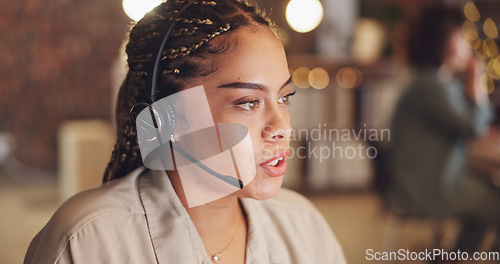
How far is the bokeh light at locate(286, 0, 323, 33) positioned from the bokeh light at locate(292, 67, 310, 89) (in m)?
2.29

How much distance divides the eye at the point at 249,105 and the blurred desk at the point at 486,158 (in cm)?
152

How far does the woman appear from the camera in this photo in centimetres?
70

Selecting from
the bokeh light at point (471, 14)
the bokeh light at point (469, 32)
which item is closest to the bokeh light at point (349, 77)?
the bokeh light at point (471, 14)

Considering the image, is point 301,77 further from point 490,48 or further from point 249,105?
point 249,105

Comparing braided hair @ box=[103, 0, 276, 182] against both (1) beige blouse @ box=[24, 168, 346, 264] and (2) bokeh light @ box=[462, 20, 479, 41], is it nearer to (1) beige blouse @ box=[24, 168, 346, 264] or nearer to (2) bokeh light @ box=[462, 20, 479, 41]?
(1) beige blouse @ box=[24, 168, 346, 264]

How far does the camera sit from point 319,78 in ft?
11.4

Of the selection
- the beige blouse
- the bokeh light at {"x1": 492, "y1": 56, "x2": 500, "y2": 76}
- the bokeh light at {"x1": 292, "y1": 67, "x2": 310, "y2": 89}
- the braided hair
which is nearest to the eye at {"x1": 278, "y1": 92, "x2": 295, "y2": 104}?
the braided hair

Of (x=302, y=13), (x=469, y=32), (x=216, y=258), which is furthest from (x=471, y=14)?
(x=216, y=258)

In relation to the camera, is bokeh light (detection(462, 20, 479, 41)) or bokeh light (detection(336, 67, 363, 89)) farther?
bokeh light (detection(336, 67, 363, 89))

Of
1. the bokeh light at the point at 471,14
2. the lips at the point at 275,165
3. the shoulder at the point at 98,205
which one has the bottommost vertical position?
the shoulder at the point at 98,205

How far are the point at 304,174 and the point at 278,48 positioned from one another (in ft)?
9.25

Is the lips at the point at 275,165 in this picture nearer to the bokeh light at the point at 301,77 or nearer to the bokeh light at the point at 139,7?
the bokeh light at the point at 139,7

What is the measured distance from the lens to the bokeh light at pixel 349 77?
351 cm

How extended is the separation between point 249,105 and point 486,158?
156 centimetres
